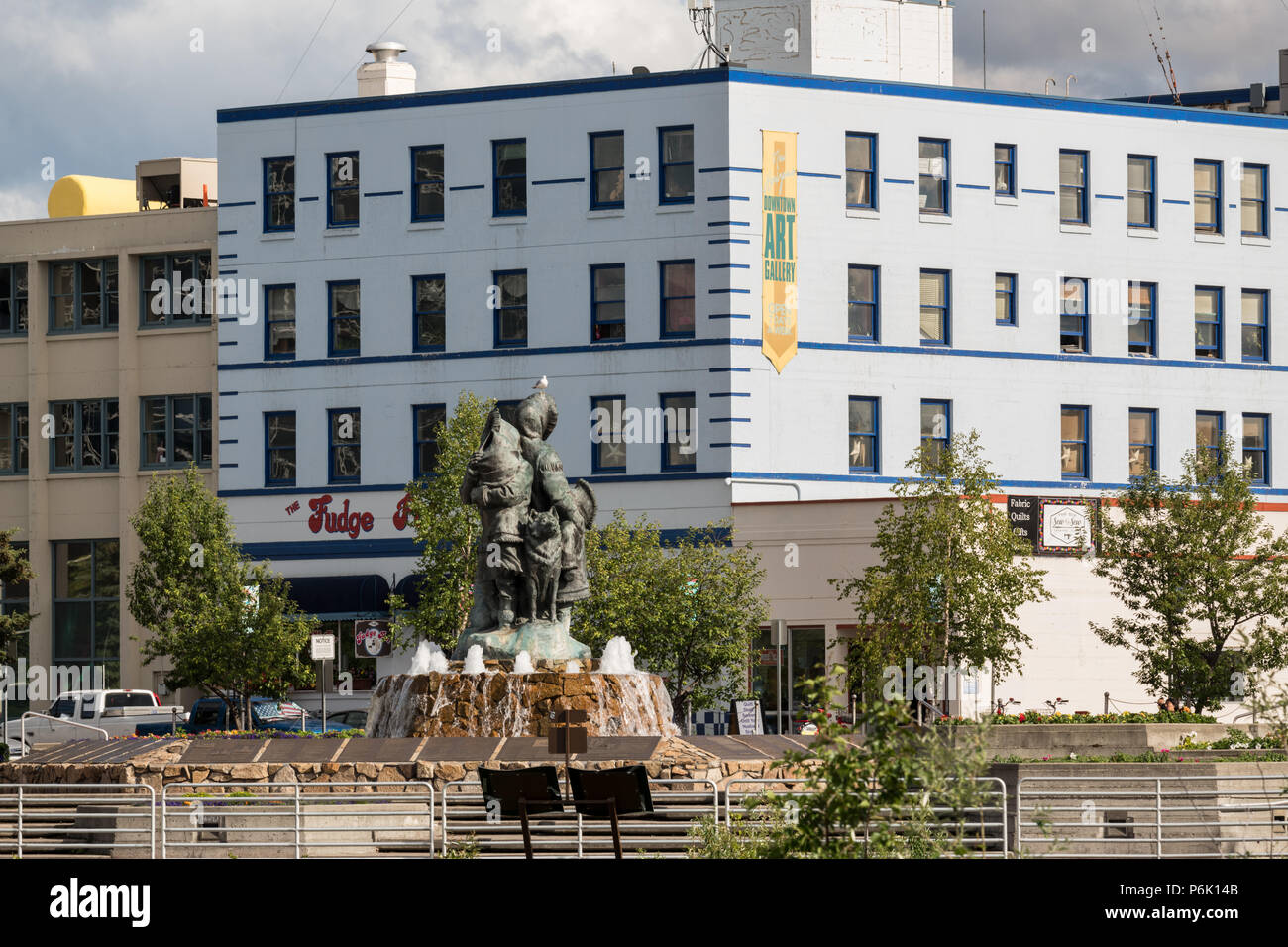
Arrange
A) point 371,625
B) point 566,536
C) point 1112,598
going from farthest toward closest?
1. point 371,625
2. point 1112,598
3. point 566,536

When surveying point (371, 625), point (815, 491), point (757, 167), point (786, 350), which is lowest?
point (371, 625)

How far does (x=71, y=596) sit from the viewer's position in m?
56.2

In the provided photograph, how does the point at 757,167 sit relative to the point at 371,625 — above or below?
above

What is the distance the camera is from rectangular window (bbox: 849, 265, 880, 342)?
50.7 metres

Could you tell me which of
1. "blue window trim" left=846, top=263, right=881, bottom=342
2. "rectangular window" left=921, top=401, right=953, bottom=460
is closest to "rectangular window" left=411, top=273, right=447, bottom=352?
"blue window trim" left=846, top=263, right=881, bottom=342

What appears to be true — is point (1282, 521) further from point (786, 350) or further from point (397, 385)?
point (397, 385)

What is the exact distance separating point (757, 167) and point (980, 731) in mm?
37932

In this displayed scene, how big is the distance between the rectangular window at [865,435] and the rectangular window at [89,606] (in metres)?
20.3

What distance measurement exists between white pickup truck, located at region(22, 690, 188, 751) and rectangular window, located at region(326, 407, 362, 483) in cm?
719

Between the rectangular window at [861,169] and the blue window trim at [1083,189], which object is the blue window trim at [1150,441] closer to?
the blue window trim at [1083,189]

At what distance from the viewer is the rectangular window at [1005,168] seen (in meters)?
51.9

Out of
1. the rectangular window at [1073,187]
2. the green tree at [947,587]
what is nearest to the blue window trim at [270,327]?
the green tree at [947,587]
